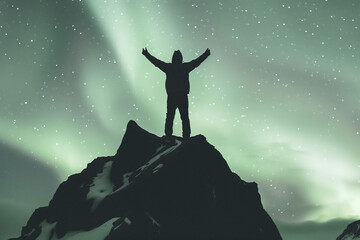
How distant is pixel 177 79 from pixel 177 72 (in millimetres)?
220

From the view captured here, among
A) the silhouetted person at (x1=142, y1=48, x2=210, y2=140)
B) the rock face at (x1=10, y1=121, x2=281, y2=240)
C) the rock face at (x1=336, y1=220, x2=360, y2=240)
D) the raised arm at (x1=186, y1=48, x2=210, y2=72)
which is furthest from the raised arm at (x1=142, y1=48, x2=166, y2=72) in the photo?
the rock face at (x1=336, y1=220, x2=360, y2=240)

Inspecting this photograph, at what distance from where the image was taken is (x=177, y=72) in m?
11.2

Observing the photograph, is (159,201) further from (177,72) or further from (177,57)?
(177,57)

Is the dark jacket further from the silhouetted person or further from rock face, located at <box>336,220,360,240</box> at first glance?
rock face, located at <box>336,220,360,240</box>

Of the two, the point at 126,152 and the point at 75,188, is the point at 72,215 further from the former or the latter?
the point at 126,152

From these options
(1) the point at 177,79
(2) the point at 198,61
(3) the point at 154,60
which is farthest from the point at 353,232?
(3) the point at 154,60

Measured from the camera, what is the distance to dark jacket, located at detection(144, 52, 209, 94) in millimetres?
11227

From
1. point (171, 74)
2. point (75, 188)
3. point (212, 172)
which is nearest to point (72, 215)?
point (75, 188)

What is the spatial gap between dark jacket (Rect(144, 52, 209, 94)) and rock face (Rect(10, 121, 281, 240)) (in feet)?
6.16

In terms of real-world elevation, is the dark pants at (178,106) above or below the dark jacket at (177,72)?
below

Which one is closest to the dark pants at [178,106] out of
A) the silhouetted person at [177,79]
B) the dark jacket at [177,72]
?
the silhouetted person at [177,79]

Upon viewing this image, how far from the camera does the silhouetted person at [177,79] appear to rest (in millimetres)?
11234

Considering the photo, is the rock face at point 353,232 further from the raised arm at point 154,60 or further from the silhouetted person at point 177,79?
the raised arm at point 154,60

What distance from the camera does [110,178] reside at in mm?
13820
